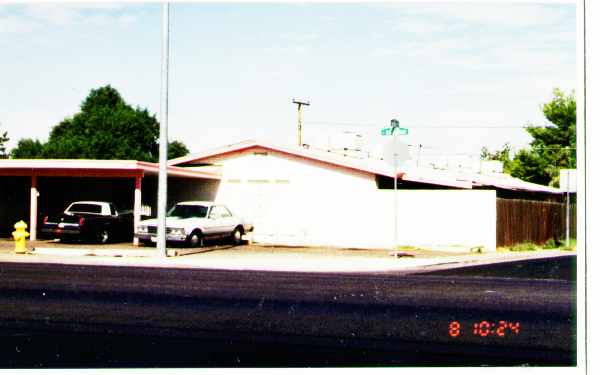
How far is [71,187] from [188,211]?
9166 millimetres

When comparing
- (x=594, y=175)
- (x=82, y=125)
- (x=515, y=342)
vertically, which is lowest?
(x=515, y=342)

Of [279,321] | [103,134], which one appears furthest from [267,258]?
[103,134]

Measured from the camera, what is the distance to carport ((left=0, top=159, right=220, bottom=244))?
28984 millimetres

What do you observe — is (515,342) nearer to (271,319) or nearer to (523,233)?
(271,319)

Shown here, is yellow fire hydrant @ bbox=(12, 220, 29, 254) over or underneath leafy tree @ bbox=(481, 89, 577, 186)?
underneath

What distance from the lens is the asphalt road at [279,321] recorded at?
834cm

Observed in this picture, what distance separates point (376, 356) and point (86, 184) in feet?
92.2

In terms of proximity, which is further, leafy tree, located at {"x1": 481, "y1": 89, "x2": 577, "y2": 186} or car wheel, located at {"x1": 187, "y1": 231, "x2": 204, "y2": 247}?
leafy tree, located at {"x1": 481, "y1": 89, "x2": 577, "y2": 186}

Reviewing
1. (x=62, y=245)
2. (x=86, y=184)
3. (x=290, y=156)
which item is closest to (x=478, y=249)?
(x=290, y=156)

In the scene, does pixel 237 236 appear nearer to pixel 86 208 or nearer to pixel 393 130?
pixel 86 208

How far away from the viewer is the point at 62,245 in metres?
27.2

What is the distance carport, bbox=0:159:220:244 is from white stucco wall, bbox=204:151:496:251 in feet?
5.16

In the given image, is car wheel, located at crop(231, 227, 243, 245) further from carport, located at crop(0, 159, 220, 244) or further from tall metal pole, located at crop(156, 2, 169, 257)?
tall metal pole, located at crop(156, 2, 169, 257)

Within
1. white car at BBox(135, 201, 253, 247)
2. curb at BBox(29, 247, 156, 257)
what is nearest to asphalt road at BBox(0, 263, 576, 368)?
curb at BBox(29, 247, 156, 257)
